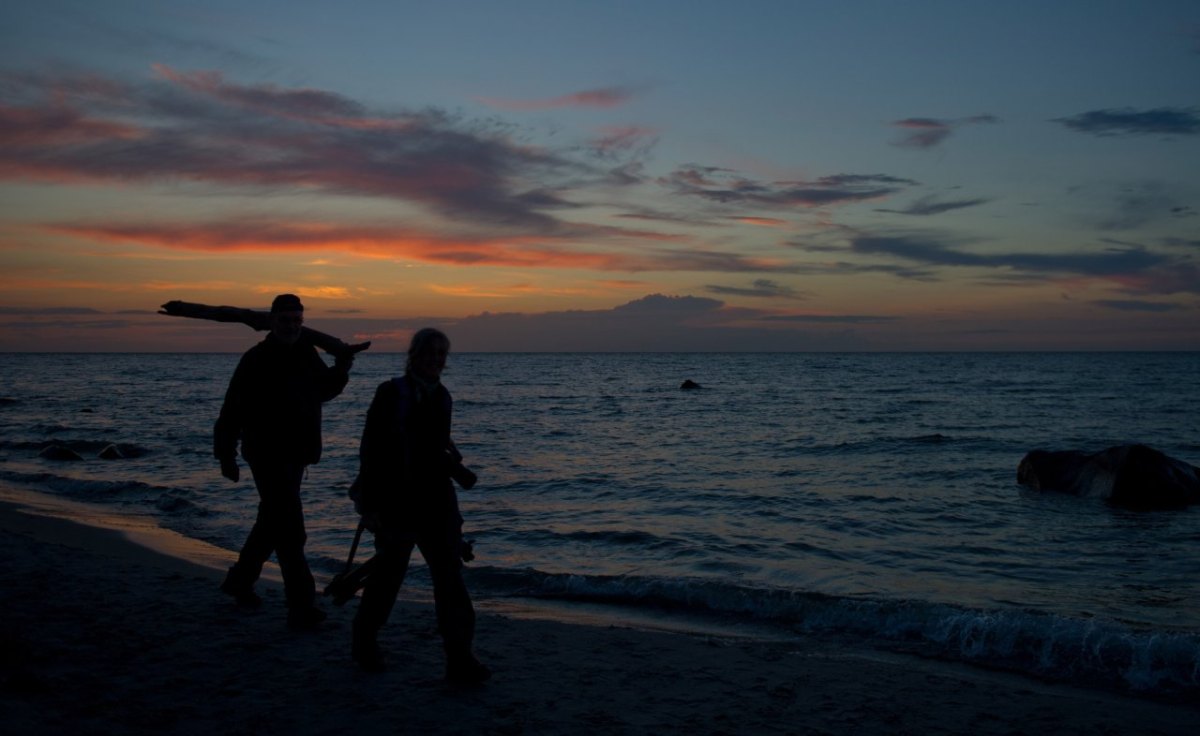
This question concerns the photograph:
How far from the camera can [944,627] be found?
6.80 metres

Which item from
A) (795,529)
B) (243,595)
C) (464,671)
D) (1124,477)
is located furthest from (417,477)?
(1124,477)

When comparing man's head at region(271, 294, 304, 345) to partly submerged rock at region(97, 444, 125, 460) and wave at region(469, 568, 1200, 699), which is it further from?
partly submerged rock at region(97, 444, 125, 460)

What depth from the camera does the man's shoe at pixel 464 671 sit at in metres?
5.00

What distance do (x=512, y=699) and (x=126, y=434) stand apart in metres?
24.7

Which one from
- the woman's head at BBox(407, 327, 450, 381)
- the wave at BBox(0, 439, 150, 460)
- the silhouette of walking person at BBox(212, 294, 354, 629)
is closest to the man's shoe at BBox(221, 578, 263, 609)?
the silhouette of walking person at BBox(212, 294, 354, 629)

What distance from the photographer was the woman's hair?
4754 mm

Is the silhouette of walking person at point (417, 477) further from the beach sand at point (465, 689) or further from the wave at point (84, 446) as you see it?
the wave at point (84, 446)

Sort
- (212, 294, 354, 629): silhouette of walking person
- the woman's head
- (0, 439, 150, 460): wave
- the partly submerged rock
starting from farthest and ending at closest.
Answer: (0, 439, 150, 460): wave, the partly submerged rock, (212, 294, 354, 629): silhouette of walking person, the woman's head

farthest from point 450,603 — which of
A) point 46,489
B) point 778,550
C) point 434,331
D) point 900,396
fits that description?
point 900,396

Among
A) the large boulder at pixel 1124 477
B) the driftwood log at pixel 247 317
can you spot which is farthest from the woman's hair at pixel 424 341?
Answer: the large boulder at pixel 1124 477

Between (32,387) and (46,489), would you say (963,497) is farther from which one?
(32,387)

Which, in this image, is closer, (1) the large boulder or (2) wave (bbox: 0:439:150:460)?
(1) the large boulder

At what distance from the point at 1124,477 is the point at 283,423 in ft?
Answer: 41.9

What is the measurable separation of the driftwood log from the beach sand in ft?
6.59
